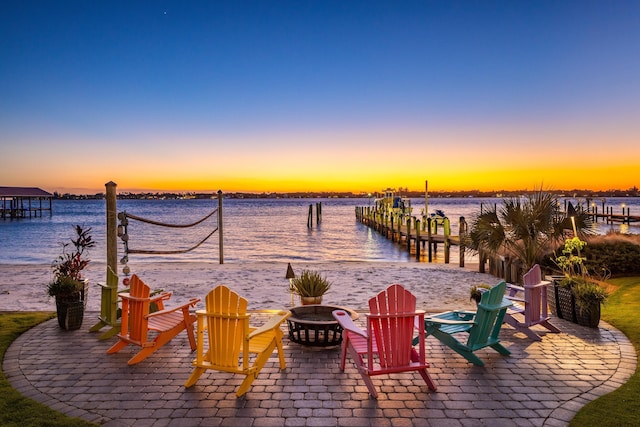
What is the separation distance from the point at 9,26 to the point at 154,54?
14.4 feet

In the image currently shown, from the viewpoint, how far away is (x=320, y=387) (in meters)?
3.94

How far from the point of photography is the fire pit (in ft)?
16.3

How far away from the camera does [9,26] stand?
41.1ft

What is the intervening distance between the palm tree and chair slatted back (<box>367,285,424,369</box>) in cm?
521

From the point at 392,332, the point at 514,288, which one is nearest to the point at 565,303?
the point at 514,288

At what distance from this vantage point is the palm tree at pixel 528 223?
7.99m

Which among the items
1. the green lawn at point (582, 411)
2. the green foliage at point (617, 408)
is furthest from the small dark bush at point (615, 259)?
the green lawn at point (582, 411)

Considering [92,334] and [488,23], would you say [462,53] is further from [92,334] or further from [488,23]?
[92,334]

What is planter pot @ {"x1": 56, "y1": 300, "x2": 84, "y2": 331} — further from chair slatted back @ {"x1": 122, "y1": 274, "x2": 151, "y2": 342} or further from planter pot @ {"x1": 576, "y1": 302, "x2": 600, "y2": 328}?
planter pot @ {"x1": 576, "y1": 302, "x2": 600, "y2": 328}

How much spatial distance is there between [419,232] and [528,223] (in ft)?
51.1

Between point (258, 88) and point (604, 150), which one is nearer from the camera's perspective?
point (258, 88)

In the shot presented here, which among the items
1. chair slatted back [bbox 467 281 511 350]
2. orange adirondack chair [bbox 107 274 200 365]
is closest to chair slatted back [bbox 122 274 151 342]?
orange adirondack chair [bbox 107 274 200 365]

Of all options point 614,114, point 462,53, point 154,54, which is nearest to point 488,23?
point 462,53

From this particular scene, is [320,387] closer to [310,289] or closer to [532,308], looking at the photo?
[310,289]
